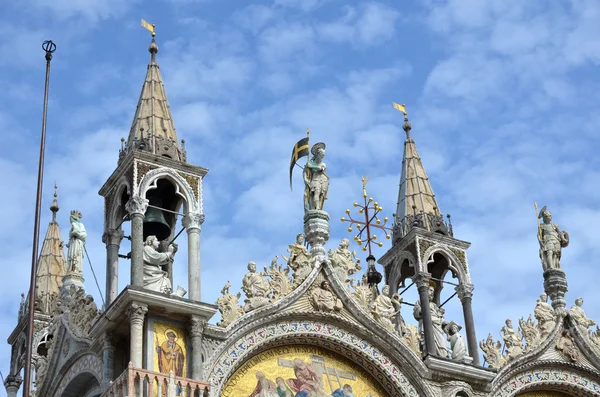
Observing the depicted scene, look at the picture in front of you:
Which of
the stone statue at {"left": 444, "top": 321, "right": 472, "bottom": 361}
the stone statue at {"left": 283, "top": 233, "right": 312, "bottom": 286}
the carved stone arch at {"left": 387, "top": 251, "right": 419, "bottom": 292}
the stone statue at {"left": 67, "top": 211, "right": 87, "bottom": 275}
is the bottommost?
the stone statue at {"left": 444, "top": 321, "right": 472, "bottom": 361}

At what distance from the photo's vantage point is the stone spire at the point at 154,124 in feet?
77.1

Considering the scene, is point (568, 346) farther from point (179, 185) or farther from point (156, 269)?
point (156, 269)

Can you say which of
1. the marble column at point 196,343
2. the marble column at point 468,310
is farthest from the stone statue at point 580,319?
the marble column at point 196,343

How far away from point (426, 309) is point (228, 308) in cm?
465

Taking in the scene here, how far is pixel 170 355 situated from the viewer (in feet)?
70.7

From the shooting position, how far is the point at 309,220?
24.7 meters

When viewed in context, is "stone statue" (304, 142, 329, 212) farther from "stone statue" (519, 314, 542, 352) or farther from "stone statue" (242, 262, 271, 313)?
"stone statue" (519, 314, 542, 352)

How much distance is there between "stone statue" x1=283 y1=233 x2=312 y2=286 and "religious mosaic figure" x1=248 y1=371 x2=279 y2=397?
6.13 ft

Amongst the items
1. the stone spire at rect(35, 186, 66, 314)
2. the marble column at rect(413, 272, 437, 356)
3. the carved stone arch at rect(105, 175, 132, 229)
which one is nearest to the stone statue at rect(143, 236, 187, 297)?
the carved stone arch at rect(105, 175, 132, 229)

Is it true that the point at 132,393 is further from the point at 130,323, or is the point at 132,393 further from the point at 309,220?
the point at 309,220

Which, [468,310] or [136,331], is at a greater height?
[468,310]

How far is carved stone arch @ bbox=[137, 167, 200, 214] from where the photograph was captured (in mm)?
23062

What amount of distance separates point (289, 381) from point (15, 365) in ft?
20.9

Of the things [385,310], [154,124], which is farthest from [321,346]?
[154,124]
